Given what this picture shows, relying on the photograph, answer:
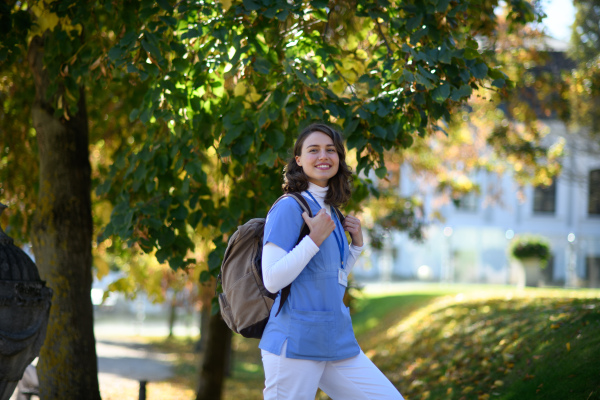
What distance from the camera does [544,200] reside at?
3734cm

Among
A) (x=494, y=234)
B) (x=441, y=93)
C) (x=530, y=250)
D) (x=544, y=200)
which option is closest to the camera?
(x=441, y=93)

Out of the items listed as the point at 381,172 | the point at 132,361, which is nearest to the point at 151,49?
the point at 381,172

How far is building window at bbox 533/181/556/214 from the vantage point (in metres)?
37.2

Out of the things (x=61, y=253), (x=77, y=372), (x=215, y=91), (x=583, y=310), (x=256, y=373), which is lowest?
(x=256, y=373)

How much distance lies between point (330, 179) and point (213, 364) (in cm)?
726

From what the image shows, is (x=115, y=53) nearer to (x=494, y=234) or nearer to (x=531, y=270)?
(x=531, y=270)

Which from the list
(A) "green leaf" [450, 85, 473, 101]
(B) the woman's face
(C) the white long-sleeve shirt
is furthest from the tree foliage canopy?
(C) the white long-sleeve shirt

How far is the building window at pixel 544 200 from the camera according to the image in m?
37.2

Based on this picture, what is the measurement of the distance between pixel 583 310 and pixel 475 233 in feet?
94.7

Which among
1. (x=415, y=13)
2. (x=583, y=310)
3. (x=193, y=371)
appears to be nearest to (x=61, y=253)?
(x=415, y=13)

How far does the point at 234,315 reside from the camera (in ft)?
11.4

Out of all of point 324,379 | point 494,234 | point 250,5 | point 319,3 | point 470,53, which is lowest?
point 324,379

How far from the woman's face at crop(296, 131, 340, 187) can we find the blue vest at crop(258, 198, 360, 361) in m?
0.23

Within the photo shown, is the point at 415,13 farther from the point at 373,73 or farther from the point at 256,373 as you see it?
the point at 256,373
